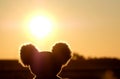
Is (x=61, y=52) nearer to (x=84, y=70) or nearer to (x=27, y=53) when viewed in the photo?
(x=27, y=53)

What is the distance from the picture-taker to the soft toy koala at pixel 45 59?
5328 millimetres

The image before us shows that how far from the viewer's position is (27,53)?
18.3 feet

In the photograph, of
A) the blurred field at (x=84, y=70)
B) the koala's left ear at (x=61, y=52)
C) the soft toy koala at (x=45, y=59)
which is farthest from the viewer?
the blurred field at (x=84, y=70)

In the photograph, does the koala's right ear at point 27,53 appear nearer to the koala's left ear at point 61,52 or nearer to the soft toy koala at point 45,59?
the soft toy koala at point 45,59

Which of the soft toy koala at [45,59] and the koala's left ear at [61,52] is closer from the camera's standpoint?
the soft toy koala at [45,59]

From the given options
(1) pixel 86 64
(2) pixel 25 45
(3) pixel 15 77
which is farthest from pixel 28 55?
(1) pixel 86 64

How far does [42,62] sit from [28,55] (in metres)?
0.26

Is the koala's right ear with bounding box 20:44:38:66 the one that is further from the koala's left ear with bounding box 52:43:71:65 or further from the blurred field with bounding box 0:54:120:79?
the blurred field with bounding box 0:54:120:79

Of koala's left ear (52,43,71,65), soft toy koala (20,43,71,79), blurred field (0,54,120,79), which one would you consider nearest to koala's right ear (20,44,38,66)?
soft toy koala (20,43,71,79)

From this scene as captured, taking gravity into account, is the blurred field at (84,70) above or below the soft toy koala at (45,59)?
above

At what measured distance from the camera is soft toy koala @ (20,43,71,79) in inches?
210

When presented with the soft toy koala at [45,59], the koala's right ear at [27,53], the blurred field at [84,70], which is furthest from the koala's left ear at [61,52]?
the blurred field at [84,70]

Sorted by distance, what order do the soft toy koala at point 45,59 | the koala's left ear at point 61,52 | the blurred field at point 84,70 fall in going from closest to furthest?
the soft toy koala at point 45,59, the koala's left ear at point 61,52, the blurred field at point 84,70

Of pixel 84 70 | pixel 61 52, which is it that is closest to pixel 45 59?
pixel 61 52
